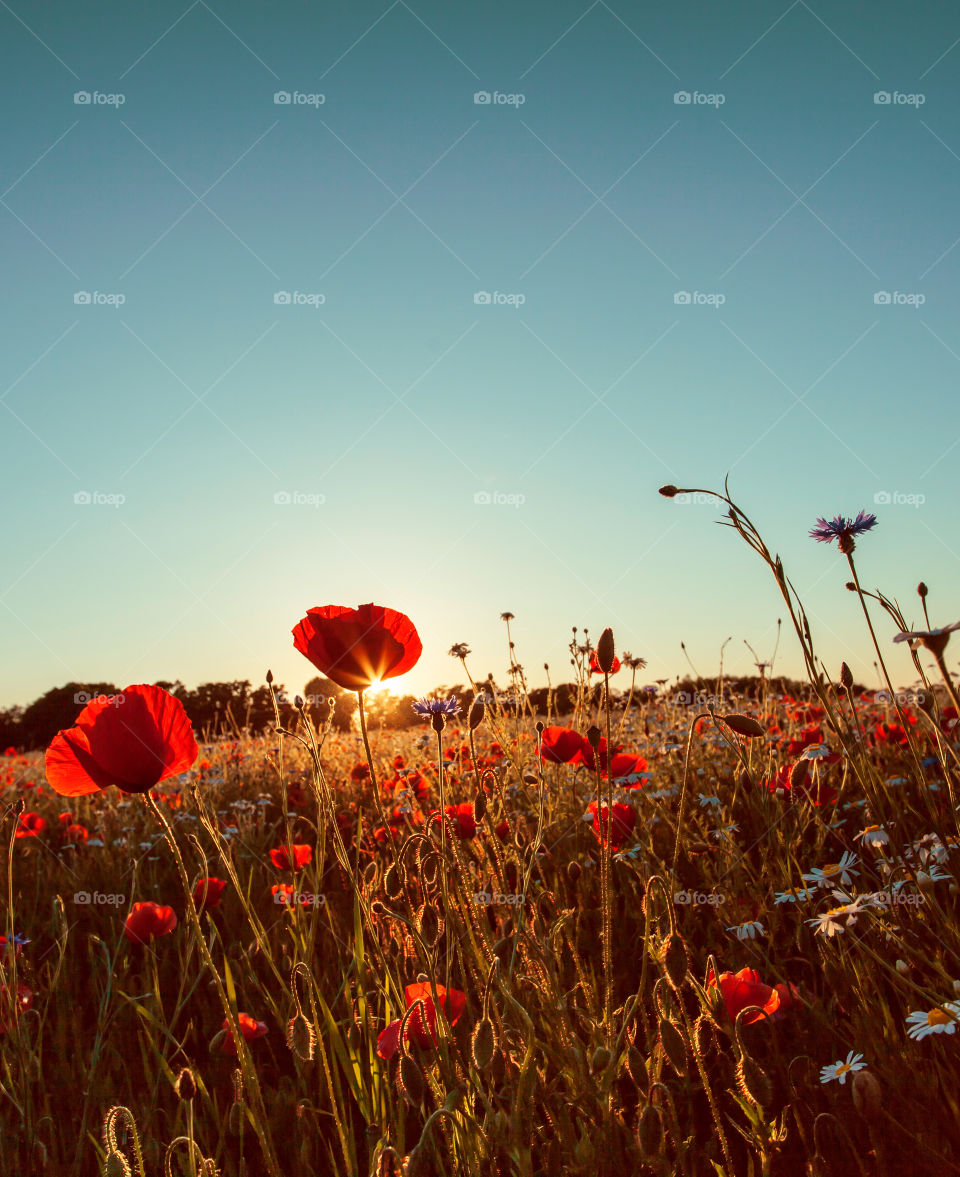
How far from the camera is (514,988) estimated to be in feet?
5.87

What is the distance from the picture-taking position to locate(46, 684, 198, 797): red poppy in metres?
1.50

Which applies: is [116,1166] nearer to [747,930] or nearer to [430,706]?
[430,706]

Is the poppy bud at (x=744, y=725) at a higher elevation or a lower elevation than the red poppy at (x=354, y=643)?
lower

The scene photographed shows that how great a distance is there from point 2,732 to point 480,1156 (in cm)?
2255

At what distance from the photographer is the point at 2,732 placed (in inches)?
783

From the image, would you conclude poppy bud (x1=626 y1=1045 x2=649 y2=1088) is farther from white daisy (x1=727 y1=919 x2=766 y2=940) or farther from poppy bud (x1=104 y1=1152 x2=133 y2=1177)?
poppy bud (x1=104 y1=1152 x2=133 y2=1177)

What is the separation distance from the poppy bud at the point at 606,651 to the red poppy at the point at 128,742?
848 mm

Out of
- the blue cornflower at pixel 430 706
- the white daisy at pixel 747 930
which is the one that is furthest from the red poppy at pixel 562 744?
the white daisy at pixel 747 930

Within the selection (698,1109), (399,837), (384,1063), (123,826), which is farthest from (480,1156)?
(123,826)

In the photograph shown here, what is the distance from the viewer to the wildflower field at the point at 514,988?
132 centimetres

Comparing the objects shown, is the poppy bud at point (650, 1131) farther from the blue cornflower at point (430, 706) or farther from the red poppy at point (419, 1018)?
the blue cornflower at point (430, 706)

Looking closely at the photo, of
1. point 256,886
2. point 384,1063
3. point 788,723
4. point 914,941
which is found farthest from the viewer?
point 788,723

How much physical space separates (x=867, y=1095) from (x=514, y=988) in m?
0.76

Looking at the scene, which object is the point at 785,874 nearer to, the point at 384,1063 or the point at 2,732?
the point at 384,1063
